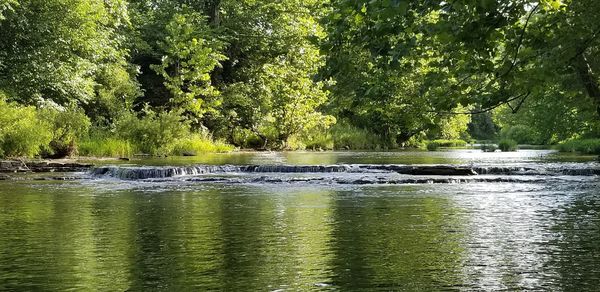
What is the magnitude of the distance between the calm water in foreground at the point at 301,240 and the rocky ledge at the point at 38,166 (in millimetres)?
7001

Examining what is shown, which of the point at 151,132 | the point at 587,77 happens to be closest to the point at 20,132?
the point at 151,132

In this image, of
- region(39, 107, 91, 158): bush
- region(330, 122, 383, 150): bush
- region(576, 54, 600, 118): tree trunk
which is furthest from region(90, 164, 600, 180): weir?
region(330, 122, 383, 150): bush

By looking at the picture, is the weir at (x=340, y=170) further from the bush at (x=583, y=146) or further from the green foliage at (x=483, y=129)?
the green foliage at (x=483, y=129)

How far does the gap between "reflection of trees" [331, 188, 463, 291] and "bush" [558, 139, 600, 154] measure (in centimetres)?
2699

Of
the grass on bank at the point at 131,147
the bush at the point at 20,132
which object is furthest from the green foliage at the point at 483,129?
the bush at the point at 20,132

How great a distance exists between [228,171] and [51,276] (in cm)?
1658

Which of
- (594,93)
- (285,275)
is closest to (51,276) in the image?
(285,275)

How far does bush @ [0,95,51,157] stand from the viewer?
2347 cm

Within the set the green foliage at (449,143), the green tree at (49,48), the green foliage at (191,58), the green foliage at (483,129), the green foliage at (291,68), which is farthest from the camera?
the green foliage at (483,129)

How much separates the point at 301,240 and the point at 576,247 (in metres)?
3.16

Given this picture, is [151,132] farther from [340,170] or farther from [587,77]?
[587,77]

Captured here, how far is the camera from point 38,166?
22.7 meters

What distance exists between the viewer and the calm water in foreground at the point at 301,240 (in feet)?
→ 20.7

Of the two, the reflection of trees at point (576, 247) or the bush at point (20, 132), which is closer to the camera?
the reflection of trees at point (576, 247)
